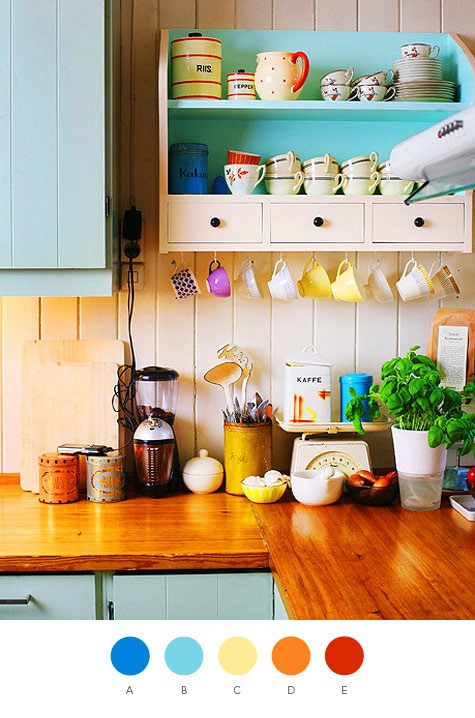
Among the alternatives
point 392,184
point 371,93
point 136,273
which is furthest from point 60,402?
point 371,93

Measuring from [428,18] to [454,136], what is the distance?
60.2 inches

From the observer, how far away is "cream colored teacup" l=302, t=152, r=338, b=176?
2.33 metres

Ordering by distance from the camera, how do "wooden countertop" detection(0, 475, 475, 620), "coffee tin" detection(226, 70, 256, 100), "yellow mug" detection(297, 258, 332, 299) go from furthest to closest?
"yellow mug" detection(297, 258, 332, 299)
"coffee tin" detection(226, 70, 256, 100)
"wooden countertop" detection(0, 475, 475, 620)

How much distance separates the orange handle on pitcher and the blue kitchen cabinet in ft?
1.54

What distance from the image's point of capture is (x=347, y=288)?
2.38 metres

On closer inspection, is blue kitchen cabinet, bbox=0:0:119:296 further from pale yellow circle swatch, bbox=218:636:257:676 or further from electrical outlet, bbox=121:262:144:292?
pale yellow circle swatch, bbox=218:636:257:676

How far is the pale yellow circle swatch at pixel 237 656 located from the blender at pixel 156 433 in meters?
0.81

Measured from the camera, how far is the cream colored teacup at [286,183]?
7.67ft

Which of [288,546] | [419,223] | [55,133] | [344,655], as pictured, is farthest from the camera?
[419,223]

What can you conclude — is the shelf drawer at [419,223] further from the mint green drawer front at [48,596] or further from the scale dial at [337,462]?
the mint green drawer front at [48,596]

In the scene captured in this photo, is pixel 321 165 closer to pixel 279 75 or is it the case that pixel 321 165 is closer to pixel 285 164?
pixel 285 164

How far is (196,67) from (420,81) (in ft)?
1.92

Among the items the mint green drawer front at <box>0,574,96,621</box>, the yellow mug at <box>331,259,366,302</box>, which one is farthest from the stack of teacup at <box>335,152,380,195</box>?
the mint green drawer front at <box>0,574,96,621</box>

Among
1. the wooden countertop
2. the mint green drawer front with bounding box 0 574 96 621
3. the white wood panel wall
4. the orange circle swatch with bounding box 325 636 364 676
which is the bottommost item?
the mint green drawer front with bounding box 0 574 96 621
